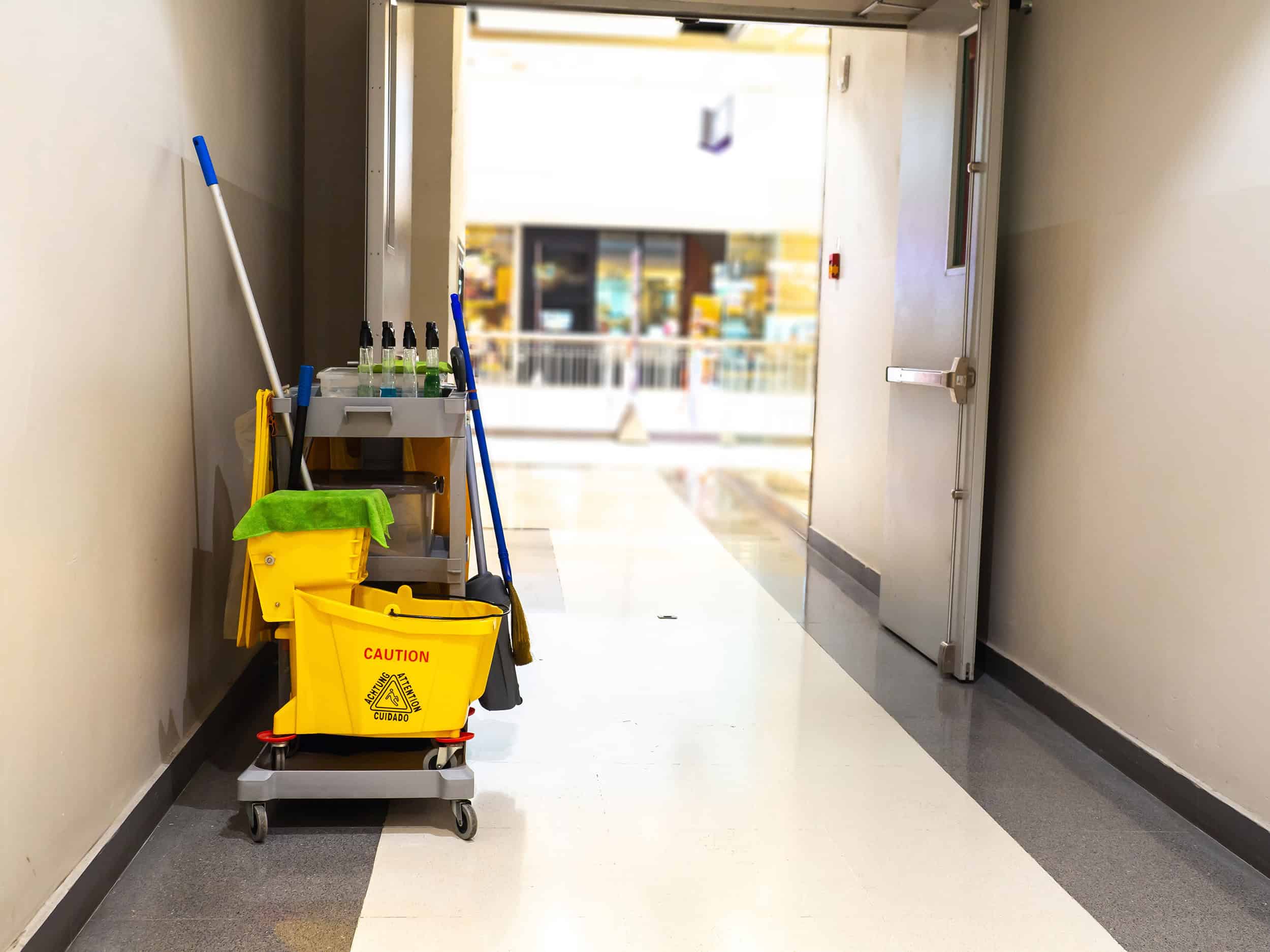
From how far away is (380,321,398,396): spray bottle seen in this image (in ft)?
8.84

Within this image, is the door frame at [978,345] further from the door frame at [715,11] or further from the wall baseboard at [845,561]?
the wall baseboard at [845,561]

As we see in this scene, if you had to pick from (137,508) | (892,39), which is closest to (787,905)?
(137,508)

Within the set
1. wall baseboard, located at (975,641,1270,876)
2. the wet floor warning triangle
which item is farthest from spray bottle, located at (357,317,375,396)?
wall baseboard, located at (975,641,1270,876)

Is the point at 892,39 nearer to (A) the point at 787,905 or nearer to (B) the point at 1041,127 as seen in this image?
(B) the point at 1041,127

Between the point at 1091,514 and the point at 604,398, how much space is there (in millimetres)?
8535

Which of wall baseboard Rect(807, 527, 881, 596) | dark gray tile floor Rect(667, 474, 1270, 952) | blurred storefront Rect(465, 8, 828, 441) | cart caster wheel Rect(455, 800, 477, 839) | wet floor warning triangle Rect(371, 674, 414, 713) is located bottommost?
dark gray tile floor Rect(667, 474, 1270, 952)

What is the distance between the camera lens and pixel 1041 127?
375 centimetres

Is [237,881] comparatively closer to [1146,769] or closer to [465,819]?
[465,819]

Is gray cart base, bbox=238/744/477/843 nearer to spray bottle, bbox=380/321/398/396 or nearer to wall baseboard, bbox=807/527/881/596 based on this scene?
spray bottle, bbox=380/321/398/396

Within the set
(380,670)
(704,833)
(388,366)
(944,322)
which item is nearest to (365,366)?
(388,366)

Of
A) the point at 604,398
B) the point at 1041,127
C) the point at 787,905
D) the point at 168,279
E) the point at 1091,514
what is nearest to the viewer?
the point at 787,905

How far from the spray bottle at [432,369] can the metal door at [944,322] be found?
71.6 inches

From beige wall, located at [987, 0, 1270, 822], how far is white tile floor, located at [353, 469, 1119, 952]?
2.02ft

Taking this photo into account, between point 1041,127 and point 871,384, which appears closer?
point 1041,127
